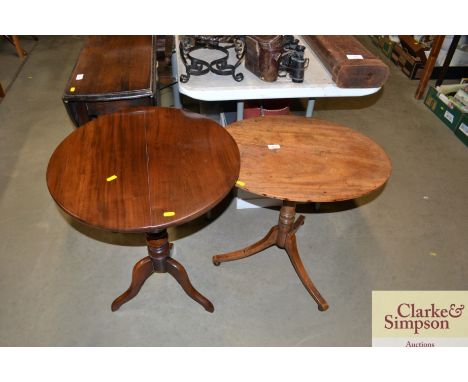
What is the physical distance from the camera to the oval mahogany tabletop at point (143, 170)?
3.53 ft

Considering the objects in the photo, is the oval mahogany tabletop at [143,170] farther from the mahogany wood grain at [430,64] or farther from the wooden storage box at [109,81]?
the mahogany wood grain at [430,64]

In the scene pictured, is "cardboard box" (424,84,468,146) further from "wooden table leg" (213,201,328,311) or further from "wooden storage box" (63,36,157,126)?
"wooden storage box" (63,36,157,126)

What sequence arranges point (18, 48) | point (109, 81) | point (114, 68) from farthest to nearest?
1. point (18, 48)
2. point (114, 68)
3. point (109, 81)

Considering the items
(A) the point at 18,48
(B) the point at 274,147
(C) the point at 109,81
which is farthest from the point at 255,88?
(A) the point at 18,48

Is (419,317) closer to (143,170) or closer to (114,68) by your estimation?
(143,170)

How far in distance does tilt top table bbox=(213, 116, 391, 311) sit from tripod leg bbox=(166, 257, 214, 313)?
1.63ft

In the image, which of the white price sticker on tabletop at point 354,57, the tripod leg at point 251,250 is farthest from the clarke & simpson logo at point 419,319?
the white price sticker on tabletop at point 354,57

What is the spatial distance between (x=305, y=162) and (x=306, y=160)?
0.05 feet

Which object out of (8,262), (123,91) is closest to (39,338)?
(8,262)

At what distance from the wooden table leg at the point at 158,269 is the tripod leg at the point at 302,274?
470 millimetres

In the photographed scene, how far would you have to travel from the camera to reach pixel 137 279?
5.33 ft

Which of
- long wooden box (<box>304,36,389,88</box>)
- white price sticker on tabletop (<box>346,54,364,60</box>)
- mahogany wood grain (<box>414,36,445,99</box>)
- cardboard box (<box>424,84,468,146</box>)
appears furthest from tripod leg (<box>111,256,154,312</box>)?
mahogany wood grain (<box>414,36,445,99</box>)

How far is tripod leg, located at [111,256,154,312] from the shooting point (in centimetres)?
160
